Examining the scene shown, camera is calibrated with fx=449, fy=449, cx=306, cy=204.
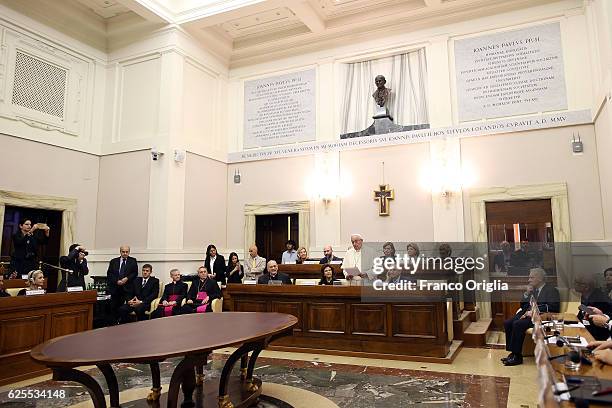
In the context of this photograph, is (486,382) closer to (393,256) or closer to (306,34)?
(393,256)

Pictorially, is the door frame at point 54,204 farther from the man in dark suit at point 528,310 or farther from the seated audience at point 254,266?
the man in dark suit at point 528,310

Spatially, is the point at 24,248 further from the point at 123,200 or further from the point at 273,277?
the point at 273,277

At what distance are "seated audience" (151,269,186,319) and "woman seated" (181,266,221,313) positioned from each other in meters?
0.14

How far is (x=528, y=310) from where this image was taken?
18.5 feet

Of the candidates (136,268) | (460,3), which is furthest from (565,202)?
(136,268)

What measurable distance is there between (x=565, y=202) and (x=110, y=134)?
9.11 meters

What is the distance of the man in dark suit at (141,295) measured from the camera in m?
7.53

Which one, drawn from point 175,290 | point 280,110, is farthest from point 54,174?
point 280,110

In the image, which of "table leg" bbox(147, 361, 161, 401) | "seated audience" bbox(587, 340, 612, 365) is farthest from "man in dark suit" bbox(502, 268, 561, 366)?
"table leg" bbox(147, 361, 161, 401)

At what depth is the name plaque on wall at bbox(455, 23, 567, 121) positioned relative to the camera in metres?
8.06

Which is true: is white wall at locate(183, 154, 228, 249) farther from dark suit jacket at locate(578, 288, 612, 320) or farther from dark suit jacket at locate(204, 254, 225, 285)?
dark suit jacket at locate(578, 288, 612, 320)

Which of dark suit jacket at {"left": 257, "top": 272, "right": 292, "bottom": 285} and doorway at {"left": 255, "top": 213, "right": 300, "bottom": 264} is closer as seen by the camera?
dark suit jacket at {"left": 257, "top": 272, "right": 292, "bottom": 285}

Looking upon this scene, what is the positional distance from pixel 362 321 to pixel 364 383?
1.35 meters

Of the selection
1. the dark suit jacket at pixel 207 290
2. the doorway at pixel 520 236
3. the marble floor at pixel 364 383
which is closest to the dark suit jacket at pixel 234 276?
the dark suit jacket at pixel 207 290
